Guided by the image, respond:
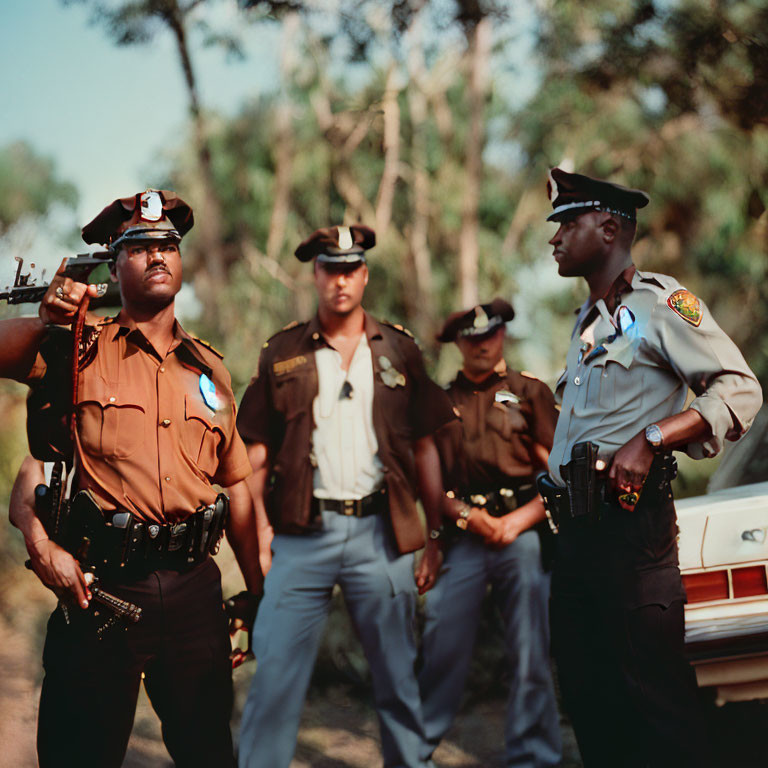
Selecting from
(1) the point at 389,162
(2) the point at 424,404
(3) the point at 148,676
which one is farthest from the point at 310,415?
(1) the point at 389,162

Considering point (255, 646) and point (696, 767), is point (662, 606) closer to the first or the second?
point (696, 767)

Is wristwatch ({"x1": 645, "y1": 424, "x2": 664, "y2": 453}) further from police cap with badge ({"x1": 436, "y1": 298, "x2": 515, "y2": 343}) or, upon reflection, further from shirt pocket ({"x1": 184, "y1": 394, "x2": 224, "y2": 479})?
police cap with badge ({"x1": 436, "y1": 298, "x2": 515, "y2": 343})

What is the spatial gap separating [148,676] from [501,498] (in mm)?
2305

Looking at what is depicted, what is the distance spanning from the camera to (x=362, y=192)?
1756cm

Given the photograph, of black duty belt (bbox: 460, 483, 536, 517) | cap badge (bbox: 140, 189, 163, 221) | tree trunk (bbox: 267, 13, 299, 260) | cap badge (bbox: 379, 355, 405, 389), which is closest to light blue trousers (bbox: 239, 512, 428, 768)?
cap badge (bbox: 379, 355, 405, 389)

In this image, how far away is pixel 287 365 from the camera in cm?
438

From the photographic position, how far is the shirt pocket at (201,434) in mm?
3338

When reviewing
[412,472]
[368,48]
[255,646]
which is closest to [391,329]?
[412,472]

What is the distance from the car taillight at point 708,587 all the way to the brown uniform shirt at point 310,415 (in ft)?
3.95

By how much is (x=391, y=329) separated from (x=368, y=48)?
5.52 meters

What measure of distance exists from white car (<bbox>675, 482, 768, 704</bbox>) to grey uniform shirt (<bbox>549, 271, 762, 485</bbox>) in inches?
39.1

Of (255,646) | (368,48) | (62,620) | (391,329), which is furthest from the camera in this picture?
(368,48)

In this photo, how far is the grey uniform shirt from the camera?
3.24 meters

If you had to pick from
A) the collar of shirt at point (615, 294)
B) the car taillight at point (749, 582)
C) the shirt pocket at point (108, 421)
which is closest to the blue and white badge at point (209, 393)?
the shirt pocket at point (108, 421)
